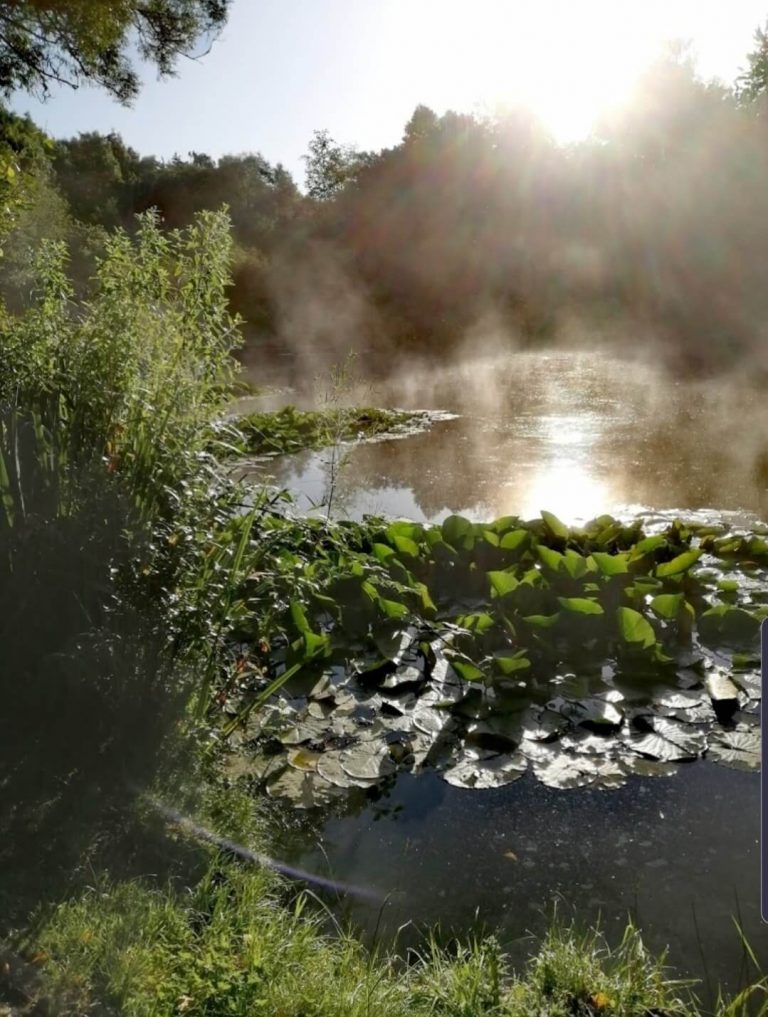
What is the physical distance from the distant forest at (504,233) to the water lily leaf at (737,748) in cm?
1574

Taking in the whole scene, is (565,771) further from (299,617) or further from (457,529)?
(457,529)

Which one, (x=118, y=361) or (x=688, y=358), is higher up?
(x=118, y=361)

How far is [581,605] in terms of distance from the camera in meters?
4.12

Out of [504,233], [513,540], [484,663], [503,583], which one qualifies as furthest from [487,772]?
[504,233]

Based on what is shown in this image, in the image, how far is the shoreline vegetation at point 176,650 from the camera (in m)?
2.25

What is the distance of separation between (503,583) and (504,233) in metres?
25.2

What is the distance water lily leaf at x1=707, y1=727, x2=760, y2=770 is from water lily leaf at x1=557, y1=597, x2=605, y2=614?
0.73 m

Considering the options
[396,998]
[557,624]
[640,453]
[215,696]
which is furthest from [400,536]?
[640,453]

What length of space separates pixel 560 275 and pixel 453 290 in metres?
3.15

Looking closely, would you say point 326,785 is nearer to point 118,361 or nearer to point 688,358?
point 118,361

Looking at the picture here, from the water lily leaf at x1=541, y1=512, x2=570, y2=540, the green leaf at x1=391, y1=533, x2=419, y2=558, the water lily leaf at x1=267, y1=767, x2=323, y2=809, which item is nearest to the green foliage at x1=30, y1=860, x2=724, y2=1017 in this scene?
the water lily leaf at x1=267, y1=767, x2=323, y2=809

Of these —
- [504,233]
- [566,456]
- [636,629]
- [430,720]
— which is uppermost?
[504,233]

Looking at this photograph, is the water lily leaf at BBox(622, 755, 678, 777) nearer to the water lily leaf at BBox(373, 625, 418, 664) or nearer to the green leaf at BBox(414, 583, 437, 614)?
the water lily leaf at BBox(373, 625, 418, 664)

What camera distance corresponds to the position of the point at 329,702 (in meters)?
3.89
